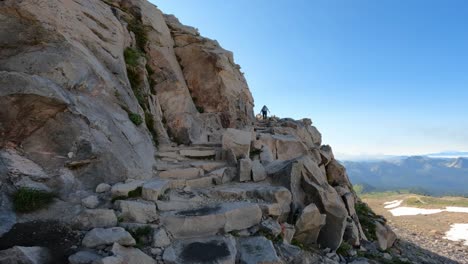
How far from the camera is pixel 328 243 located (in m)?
14.8

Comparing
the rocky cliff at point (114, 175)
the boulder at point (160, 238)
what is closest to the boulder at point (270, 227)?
the rocky cliff at point (114, 175)

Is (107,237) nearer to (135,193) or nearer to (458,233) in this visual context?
(135,193)

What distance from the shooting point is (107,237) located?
27.4ft

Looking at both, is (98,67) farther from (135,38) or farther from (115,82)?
(135,38)

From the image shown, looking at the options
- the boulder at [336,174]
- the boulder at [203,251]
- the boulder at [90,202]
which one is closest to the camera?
the boulder at [203,251]

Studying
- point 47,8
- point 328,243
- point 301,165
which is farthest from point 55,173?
point 328,243

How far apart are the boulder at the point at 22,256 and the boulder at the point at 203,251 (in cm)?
302

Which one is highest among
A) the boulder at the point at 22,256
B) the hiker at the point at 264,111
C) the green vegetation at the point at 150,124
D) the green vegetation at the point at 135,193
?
the hiker at the point at 264,111

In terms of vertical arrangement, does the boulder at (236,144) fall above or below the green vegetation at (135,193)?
above

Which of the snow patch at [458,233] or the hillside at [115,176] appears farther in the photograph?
the snow patch at [458,233]

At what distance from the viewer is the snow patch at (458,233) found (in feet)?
143

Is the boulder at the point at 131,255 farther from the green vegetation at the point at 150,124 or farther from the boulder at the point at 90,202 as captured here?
the green vegetation at the point at 150,124

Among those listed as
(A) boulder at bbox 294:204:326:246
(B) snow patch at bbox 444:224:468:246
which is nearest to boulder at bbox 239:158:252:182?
(A) boulder at bbox 294:204:326:246

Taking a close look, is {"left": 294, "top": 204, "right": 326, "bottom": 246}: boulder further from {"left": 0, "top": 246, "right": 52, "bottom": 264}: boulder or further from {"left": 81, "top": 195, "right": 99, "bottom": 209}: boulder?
{"left": 0, "top": 246, "right": 52, "bottom": 264}: boulder
